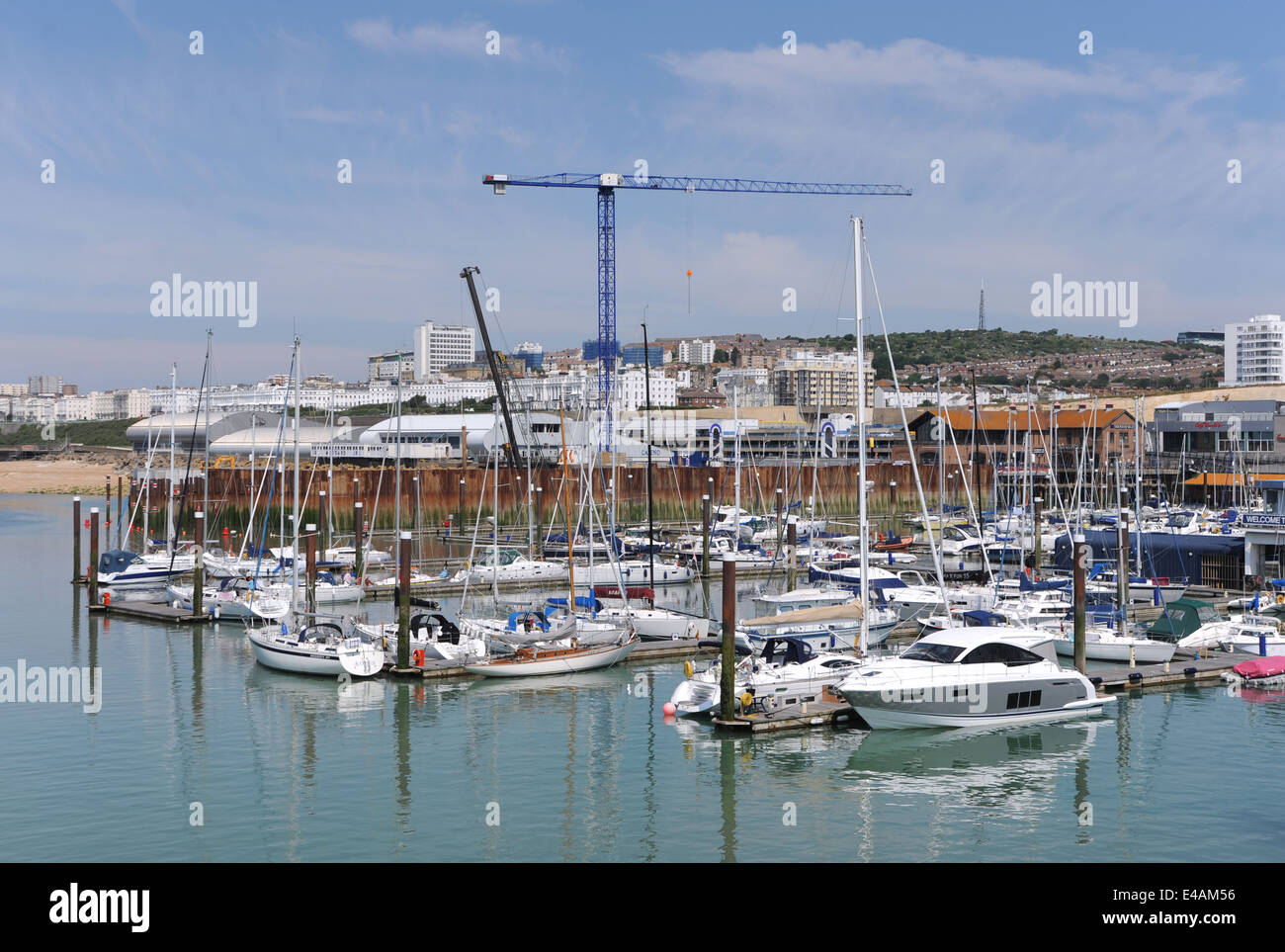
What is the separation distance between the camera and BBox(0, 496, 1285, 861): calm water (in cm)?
2161

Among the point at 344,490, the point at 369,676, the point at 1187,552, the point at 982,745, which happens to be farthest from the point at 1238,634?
the point at 344,490

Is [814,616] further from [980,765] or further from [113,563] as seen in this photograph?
[113,563]

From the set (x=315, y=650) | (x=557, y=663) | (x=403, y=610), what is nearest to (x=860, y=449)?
(x=557, y=663)

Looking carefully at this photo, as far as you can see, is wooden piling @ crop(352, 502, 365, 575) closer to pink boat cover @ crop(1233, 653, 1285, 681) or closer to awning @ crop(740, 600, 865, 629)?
awning @ crop(740, 600, 865, 629)

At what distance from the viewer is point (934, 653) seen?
2909 cm

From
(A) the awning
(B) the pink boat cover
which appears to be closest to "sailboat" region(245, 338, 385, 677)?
(A) the awning

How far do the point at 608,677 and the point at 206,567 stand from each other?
95.2 feet

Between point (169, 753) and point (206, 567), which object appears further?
point (206, 567)

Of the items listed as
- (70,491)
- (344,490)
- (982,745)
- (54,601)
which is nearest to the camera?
(982,745)

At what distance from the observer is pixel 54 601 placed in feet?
171

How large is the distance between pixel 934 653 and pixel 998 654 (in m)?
1.58

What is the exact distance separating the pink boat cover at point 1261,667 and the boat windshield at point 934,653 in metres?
11.2
